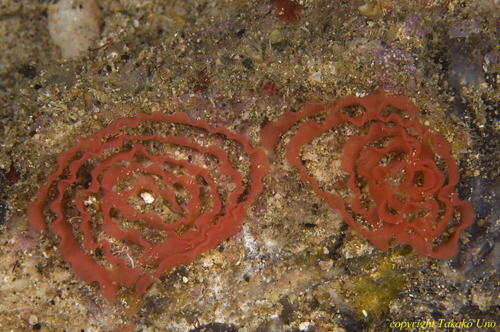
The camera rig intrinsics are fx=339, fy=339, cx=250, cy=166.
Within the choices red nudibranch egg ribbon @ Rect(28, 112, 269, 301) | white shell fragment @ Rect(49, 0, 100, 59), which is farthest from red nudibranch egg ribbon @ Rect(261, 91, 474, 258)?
white shell fragment @ Rect(49, 0, 100, 59)

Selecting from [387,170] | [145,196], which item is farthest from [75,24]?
[387,170]

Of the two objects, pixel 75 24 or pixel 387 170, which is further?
pixel 75 24

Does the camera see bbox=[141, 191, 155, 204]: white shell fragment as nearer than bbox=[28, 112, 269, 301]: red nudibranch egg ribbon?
No

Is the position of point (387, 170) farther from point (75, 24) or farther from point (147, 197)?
point (75, 24)

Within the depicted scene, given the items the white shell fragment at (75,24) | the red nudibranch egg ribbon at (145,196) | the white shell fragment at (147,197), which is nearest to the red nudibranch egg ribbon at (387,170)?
the red nudibranch egg ribbon at (145,196)

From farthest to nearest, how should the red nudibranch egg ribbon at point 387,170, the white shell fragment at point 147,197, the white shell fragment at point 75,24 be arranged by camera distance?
the white shell fragment at point 75,24 < the white shell fragment at point 147,197 < the red nudibranch egg ribbon at point 387,170

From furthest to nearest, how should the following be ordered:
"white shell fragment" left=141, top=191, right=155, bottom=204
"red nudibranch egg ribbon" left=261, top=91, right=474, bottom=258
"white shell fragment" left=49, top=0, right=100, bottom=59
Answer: "white shell fragment" left=49, top=0, right=100, bottom=59 → "white shell fragment" left=141, top=191, right=155, bottom=204 → "red nudibranch egg ribbon" left=261, top=91, right=474, bottom=258

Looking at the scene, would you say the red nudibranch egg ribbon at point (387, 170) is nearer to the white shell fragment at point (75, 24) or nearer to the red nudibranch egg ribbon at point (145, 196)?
the red nudibranch egg ribbon at point (145, 196)

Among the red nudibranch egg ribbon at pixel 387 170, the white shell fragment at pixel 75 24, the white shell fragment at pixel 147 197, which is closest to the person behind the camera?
the red nudibranch egg ribbon at pixel 387 170

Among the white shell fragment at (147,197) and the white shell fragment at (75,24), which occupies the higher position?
the white shell fragment at (75,24)

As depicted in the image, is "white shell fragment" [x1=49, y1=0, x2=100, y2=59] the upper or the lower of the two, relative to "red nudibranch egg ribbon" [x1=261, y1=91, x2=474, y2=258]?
upper

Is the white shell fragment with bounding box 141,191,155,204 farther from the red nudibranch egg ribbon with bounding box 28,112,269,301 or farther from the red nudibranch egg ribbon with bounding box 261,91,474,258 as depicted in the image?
the red nudibranch egg ribbon with bounding box 261,91,474,258

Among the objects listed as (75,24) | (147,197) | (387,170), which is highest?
(75,24)

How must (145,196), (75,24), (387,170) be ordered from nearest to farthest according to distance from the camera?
(387,170), (145,196), (75,24)
